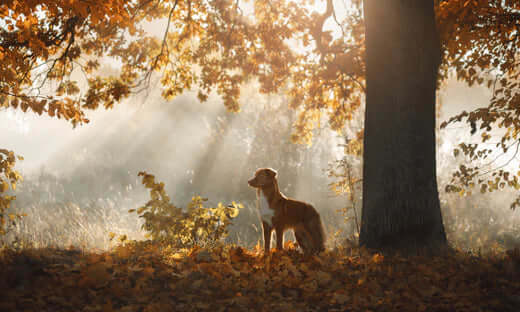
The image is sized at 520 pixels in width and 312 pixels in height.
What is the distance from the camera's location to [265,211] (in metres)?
5.64

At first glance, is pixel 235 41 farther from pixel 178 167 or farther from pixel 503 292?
pixel 178 167

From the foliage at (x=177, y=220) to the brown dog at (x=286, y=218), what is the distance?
0.55 metres

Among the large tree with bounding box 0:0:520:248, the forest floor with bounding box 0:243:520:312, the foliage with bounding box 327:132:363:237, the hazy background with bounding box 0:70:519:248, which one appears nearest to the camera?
the forest floor with bounding box 0:243:520:312

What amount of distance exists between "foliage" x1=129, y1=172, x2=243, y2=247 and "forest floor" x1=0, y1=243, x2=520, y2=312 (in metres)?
1.05

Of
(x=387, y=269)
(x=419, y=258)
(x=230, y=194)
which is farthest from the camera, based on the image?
(x=230, y=194)

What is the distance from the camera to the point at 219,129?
17469 millimetres

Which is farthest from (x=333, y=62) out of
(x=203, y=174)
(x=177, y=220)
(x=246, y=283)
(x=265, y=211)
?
(x=203, y=174)

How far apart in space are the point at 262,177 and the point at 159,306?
2958 millimetres

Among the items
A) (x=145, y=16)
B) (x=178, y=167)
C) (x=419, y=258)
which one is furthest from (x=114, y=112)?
(x=419, y=258)

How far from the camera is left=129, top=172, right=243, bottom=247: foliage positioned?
17.9 ft

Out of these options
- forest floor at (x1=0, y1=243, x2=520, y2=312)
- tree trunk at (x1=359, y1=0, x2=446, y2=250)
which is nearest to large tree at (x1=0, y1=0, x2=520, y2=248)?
tree trunk at (x1=359, y1=0, x2=446, y2=250)

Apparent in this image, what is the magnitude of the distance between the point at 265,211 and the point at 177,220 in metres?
1.32

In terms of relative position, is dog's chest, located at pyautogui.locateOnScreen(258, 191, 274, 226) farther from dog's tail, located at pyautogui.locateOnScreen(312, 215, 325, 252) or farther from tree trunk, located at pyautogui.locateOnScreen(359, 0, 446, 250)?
tree trunk, located at pyautogui.locateOnScreen(359, 0, 446, 250)

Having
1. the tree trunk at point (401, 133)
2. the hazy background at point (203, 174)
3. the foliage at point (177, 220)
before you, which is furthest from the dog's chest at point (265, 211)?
the hazy background at point (203, 174)
